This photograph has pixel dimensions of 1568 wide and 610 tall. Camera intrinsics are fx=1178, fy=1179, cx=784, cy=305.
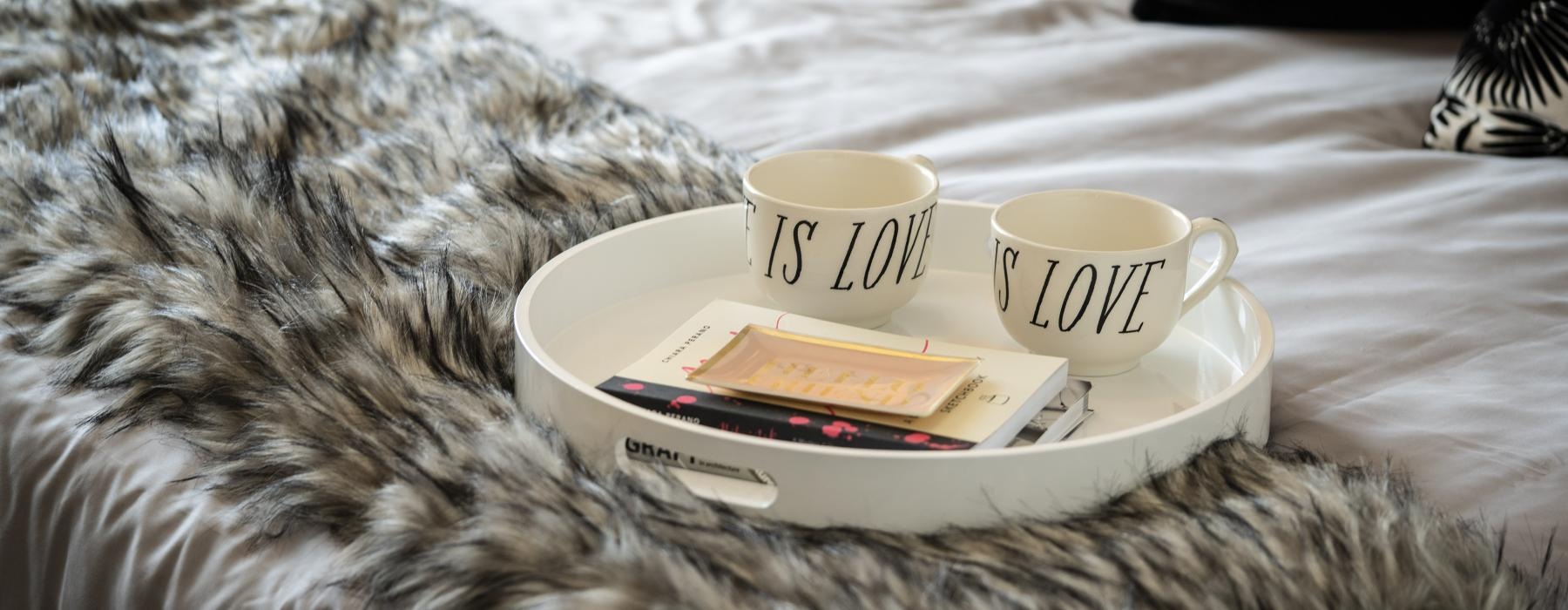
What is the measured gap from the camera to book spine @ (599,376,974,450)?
545 mm

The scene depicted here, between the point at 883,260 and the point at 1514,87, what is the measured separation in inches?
28.8

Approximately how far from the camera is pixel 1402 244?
0.89m

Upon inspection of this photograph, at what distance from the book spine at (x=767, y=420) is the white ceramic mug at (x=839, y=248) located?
134 millimetres

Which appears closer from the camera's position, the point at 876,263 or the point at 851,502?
the point at 851,502

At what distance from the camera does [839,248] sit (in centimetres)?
68

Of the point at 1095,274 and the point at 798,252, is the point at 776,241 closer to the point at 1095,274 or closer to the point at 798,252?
the point at 798,252

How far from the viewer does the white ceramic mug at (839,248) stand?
68cm

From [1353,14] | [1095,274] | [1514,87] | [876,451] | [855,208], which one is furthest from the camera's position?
[1353,14]

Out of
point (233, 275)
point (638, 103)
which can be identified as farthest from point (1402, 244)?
point (233, 275)

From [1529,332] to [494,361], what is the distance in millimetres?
659

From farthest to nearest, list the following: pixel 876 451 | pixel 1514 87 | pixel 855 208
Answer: pixel 1514 87
pixel 855 208
pixel 876 451

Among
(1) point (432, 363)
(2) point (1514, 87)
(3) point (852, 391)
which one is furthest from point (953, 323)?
(2) point (1514, 87)

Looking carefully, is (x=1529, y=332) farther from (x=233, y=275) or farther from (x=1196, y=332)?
(x=233, y=275)

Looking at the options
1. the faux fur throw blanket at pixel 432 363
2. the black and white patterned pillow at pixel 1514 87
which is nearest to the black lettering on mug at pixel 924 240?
the faux fur throw blanket at pixel 432 363
